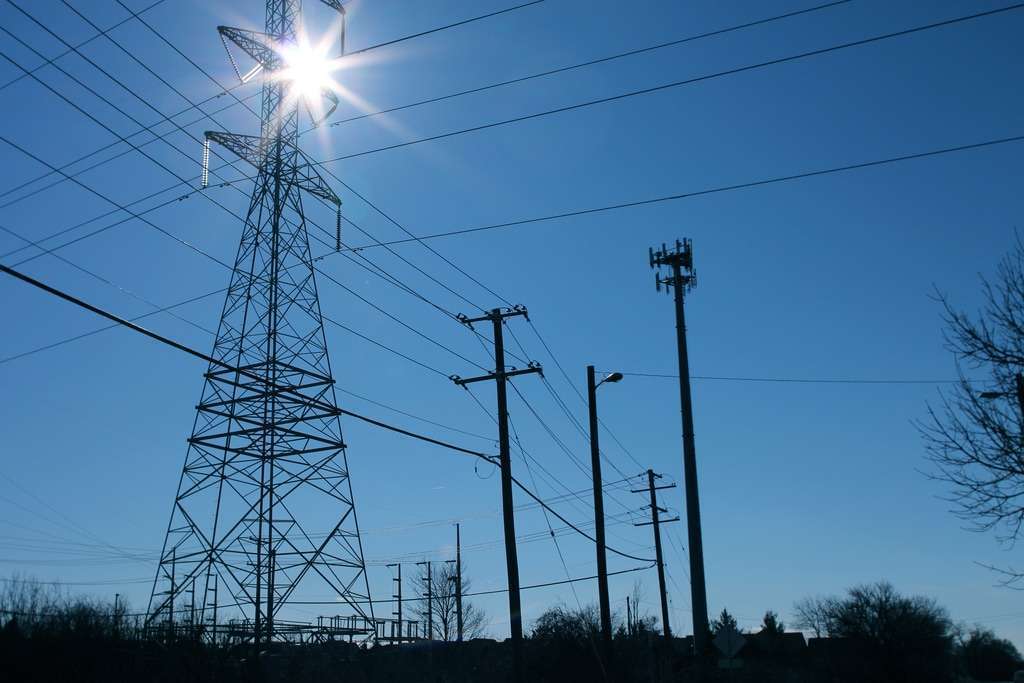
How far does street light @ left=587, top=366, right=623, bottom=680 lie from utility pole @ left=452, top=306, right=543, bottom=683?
318 cm

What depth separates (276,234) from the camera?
28156mm

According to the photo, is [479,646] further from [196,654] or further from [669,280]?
[196,654]

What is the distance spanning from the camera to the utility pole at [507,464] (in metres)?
23.3

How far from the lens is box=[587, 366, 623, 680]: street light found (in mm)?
26469

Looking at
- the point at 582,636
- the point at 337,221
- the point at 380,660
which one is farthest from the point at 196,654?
the point at 582,636

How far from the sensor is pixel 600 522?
27.3 meters

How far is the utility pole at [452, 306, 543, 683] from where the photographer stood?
2330 centimetres

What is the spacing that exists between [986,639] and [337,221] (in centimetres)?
10480

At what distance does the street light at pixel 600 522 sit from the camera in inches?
1042

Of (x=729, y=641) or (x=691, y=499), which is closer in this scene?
(x=729, y=641)

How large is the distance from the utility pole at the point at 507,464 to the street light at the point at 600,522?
3.18 m

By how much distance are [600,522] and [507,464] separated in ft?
14.4

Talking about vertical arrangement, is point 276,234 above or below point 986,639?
above

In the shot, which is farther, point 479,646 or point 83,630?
point 479,646
